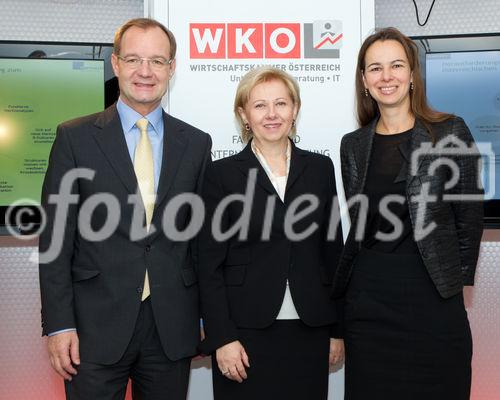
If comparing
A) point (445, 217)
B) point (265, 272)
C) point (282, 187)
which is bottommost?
point (265, 272)

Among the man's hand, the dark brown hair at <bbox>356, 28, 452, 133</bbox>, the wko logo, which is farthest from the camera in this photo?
the wko logo

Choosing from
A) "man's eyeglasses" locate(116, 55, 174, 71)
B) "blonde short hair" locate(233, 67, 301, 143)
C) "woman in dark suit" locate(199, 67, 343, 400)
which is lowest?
"woman in dark suit" locate(199, 67, 343, 400)

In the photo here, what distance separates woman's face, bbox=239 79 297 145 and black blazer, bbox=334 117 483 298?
0.34 m

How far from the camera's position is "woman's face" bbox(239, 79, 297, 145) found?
208 cm

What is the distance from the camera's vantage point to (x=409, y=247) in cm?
201

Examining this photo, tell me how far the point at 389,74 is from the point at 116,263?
3.80 feet

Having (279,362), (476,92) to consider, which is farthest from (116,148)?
(476,92)

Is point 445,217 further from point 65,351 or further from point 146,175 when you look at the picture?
point 65,351

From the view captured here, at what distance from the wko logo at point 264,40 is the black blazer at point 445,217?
2.83 ft

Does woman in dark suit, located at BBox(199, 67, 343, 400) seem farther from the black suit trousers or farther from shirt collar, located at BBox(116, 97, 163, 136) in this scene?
shirt collar, located at BBox(116, 97, 163, 136)

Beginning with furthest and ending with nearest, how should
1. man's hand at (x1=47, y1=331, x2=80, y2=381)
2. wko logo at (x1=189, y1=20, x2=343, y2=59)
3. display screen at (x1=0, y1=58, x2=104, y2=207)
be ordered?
display screen at (x1=0, y1=58, x2=104, y2=207), wko logo at (x1=189, y1=20, x2=343, y2=59), man's hand at (x1=47, y1=331, x2=80, y2=381)

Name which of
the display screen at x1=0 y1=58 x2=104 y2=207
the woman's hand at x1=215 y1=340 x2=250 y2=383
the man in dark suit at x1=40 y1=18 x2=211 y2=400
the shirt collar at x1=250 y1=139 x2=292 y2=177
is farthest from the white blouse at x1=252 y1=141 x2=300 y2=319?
the display screen at x1=0 y1=58 x2=104 y2=207

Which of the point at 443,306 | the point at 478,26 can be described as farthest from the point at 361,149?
the point at 478,26

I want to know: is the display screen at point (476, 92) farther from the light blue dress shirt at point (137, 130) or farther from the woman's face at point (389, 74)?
the light blue dress shirt at point (137, 130)
